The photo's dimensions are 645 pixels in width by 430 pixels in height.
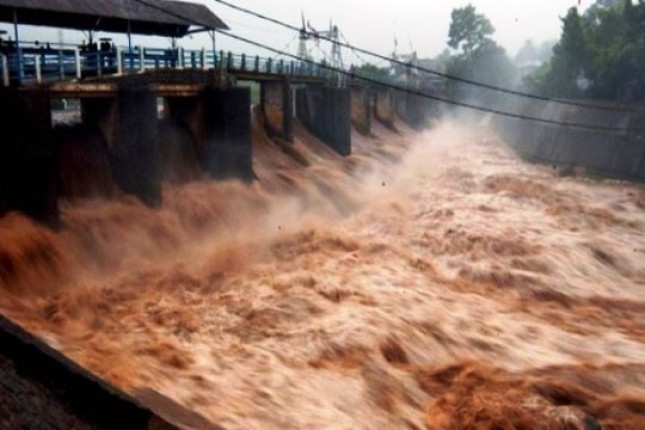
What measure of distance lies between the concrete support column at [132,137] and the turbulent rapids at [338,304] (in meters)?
0.52

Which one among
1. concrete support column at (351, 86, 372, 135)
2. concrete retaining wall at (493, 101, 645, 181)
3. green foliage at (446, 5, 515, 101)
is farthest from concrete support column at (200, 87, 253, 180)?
green foliage at (446, 5, 515, 101)

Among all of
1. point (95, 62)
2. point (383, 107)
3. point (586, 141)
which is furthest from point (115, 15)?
point (383, 107)

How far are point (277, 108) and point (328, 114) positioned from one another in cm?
515

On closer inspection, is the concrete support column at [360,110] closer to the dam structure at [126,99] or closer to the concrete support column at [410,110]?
the dam structure at [126,99]

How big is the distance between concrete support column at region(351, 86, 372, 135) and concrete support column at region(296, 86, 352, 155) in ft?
24.9

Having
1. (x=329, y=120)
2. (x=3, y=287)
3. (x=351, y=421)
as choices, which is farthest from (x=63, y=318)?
(x=329, y=120)

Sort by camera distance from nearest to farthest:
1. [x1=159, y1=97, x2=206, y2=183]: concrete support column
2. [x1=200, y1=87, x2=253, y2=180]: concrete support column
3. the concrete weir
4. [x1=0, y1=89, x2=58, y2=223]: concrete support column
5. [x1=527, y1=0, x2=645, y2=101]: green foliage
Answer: the concrete weir, [x1=0, y1=89, x2=58, y2=223]: concrete support column, [x1=159, y1=97, x2=206, y2=183]: concrete support column, [x1=200, y1=87, x2=253, y2=180]: concrete support column, [x1=527, y1=0, x2=645, y2=101]: green foliage

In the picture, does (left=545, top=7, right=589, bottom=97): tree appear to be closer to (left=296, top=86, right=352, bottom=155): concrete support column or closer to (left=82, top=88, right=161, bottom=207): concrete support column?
(left=296, top=86, right=352, bottom=155): concrete support column

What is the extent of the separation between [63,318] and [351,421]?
19.4ft

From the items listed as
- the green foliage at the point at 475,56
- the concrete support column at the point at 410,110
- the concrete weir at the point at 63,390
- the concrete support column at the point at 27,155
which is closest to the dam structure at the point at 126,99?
the concrete support column at the point at 27,155

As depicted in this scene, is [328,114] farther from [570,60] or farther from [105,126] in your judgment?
[570,60]

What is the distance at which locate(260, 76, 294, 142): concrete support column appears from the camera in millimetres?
24891

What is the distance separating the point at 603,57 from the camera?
41969 millimetres

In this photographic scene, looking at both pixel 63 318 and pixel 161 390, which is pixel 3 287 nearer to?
pixel 63 318
